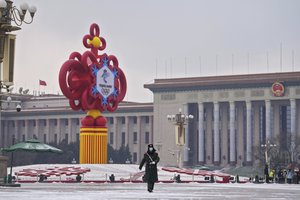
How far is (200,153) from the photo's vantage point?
139000mm

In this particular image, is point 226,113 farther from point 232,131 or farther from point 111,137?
point 111,137

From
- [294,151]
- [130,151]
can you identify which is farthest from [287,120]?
[130,151]

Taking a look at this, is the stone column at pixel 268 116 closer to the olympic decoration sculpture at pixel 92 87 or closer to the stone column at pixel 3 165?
the olympic decoration sculpture at pixel 92 87

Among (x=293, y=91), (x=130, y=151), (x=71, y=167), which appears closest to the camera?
(x=71, y=167)

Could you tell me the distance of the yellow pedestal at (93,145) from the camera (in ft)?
244

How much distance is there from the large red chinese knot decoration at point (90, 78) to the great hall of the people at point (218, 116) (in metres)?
51.9

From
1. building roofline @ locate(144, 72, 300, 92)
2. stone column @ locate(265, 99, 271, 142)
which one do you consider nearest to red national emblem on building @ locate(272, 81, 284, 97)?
building roofline @ locate(144, 72, 300, 92)

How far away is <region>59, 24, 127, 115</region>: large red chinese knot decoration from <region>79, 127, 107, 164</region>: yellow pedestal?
6.12 feet

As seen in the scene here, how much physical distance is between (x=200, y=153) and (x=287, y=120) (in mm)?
14049

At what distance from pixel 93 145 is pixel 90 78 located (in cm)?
566

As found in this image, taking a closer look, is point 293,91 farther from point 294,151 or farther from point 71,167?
point 71,167

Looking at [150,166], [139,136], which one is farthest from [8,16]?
[139,136]

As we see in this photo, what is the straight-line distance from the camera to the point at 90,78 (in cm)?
7319

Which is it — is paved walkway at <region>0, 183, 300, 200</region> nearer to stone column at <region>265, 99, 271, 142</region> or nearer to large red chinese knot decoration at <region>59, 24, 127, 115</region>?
large red chinese knot decoration at <region>59, 24, 127, 115</region>
